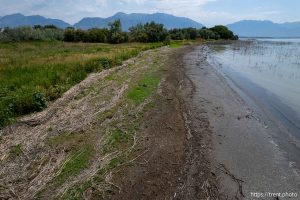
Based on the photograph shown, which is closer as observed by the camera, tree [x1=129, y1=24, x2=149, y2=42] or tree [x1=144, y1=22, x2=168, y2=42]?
tree [x1=129, y1=24, x2=149, y2=42]

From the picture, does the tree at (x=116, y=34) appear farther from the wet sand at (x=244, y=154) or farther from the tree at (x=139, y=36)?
the wet sand at (x=244, y=154)

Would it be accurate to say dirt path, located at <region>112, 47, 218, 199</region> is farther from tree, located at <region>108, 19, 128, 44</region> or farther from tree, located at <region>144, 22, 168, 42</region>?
tree, located at <region>144, 22, 168, 42</region>

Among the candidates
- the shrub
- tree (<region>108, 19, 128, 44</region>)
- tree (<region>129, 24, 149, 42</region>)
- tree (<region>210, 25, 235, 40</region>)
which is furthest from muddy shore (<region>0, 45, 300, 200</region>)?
tree (<region>210, 25, 235, 40</region>)

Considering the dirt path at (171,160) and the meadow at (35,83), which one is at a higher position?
the meadow at (35,83)

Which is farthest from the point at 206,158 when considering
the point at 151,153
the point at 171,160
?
the point at 151,153

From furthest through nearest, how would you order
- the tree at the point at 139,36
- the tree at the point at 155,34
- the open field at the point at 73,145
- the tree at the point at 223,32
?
the tree at the point at 223,32
the tree at the point at 155,34
the tree at the point at 139,36
the open field at the point at 73,145

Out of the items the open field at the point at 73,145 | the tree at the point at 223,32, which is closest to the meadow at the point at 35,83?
the open field at the point at 73,145

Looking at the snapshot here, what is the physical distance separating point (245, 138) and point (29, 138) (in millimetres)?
6954

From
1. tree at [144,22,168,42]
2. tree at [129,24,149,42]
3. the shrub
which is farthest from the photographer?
tree at [144,22,168,42]

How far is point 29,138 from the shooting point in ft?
30.9

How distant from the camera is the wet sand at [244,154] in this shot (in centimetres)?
679

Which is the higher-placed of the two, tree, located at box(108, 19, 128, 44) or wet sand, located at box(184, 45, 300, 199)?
tree, located at box(108, 19, 128, 44)

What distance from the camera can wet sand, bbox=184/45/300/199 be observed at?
679 centimetres

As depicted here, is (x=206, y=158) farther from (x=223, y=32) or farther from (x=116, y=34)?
(x=223, y=32)
